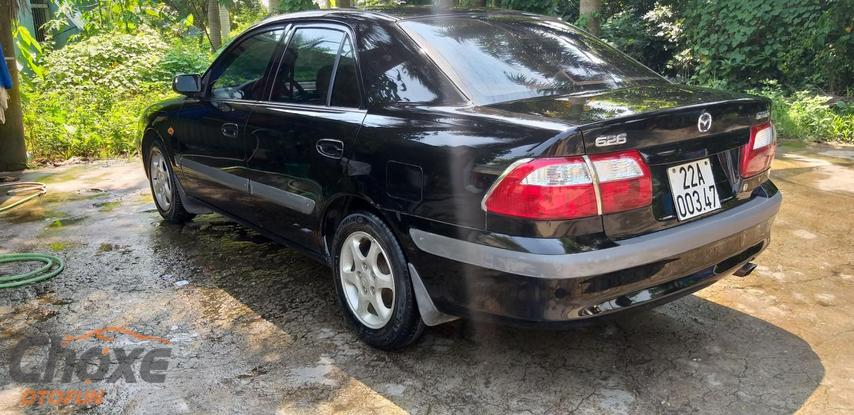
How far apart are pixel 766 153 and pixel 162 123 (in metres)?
4.10

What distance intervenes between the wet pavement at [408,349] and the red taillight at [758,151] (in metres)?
0.82

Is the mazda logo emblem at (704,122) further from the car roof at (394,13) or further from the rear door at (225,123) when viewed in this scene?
the rear door at (225,123)

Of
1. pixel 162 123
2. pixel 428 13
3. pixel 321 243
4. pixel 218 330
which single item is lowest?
pixel 218 330

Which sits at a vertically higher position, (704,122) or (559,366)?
(704,122)

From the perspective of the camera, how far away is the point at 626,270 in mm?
2586

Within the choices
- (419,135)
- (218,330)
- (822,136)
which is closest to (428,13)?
(419,135)

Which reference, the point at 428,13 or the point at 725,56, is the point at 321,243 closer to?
the point at 428,13

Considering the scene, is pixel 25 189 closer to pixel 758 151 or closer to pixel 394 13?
pixel 394 13

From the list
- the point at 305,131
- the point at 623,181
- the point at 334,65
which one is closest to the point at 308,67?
the point at 334,65

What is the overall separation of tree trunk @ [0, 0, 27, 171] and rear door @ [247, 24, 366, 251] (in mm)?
5045

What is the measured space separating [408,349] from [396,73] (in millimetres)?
1299

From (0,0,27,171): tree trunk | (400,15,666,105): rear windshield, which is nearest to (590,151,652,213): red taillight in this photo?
(400,15,666,105): rear windshield

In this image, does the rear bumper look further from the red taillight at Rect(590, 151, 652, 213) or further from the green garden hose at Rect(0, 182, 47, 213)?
the green garden hose at Rect(0, 182, 47, 213)

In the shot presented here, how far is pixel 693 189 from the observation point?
2.79m
